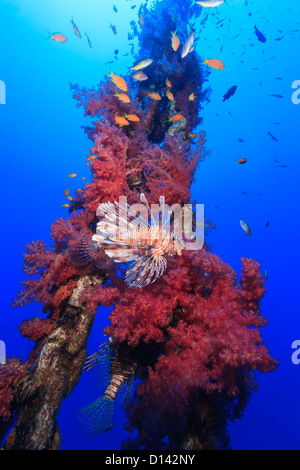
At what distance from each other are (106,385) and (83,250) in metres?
1.78

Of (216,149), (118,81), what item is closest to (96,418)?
(118,81)

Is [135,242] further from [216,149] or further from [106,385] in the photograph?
[216,149]

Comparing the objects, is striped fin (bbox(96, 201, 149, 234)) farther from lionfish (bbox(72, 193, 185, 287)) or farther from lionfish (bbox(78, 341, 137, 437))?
lionfish (bbox(78, 341, 137, 437))

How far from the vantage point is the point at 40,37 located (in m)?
39.9

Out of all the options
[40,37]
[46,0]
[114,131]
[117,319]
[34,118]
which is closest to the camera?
[117,319]

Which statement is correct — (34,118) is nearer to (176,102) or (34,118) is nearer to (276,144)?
(276,144)

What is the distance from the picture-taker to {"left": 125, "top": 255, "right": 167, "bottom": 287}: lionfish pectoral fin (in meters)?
2.78

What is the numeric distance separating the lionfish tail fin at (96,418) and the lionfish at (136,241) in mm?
1471

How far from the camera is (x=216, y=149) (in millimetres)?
47125

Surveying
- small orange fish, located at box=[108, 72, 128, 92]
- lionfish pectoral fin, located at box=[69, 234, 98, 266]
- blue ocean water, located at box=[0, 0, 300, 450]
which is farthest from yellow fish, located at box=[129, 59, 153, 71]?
blue ocean water, located at box=[0, 0, 300, 450]

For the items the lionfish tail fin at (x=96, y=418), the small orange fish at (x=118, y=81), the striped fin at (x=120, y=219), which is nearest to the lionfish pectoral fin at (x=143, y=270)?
the striped fin at (x=120, y=219)

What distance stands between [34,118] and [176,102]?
52561 millimetres

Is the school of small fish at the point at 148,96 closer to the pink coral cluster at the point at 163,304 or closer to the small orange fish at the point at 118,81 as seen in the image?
the small orange fish at the point at 118,81
